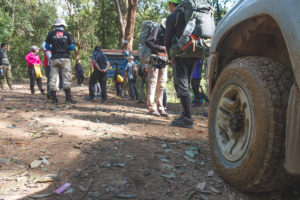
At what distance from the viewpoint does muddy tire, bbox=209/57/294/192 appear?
4.77 ft

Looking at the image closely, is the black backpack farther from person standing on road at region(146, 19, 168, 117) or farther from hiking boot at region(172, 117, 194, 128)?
hiking boot at region(172, 117, 194, 128)

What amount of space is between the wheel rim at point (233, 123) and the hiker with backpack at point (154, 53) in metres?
3.00

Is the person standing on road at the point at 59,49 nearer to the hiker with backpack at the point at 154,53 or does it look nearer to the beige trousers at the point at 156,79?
the hiker with backpack at the point at 154,53

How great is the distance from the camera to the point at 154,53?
5.30 m

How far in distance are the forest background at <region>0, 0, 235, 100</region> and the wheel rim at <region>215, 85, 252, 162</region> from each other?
1151 cm

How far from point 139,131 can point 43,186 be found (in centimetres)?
205

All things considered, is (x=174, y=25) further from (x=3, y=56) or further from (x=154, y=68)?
(x=3, y=56)

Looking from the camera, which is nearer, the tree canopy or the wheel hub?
the wheel hub

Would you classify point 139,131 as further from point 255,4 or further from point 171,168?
point 255,4

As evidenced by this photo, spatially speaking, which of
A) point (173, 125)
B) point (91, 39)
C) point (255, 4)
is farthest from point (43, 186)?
point (91, 39)

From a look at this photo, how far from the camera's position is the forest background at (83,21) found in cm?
1409

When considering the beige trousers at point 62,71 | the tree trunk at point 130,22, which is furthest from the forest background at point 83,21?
the beige trousers at point 62,71

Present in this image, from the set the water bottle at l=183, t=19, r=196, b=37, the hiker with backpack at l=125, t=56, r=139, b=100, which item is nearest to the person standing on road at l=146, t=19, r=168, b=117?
the water bottle at l=183, t=19, r=196, b=37

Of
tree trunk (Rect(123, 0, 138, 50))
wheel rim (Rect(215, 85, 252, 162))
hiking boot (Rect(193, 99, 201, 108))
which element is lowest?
hiking boot (Rect(193, 99, 201, 108))
